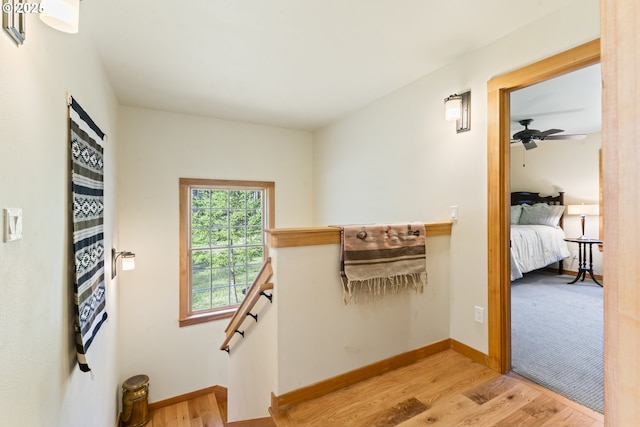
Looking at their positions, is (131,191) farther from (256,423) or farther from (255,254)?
(256,423)

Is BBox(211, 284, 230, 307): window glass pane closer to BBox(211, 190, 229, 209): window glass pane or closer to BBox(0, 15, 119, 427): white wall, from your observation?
BBox(211, 190, 229, 209): window glass pane

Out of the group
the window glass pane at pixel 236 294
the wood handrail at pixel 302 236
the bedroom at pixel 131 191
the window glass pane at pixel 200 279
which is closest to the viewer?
the bedroom at pixel 131 191

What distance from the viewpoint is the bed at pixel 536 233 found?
14.8ft

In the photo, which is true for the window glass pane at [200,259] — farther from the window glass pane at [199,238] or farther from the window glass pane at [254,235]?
the window glass pane at [254,235]

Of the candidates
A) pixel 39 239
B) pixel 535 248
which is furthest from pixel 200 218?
pixel 535 248

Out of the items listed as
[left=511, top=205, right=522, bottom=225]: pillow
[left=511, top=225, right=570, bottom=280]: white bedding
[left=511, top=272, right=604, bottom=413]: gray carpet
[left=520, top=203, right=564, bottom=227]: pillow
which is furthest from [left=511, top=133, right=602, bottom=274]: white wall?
[left=511, top=272, right=604, bottom=413]: gray carpet

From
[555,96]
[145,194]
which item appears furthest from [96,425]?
[555,96]

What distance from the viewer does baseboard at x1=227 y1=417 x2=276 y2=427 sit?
5.68 ft

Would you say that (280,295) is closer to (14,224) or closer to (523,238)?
(14,224)

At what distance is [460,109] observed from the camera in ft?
7.54

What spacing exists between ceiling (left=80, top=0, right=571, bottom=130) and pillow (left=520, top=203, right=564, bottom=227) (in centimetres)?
445

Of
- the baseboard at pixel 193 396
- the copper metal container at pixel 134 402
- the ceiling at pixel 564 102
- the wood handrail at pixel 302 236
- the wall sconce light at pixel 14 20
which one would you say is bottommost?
the baseboard at pixel 193 396

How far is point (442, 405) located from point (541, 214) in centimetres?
539

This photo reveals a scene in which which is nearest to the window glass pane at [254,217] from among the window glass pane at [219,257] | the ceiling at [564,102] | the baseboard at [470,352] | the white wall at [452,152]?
the window glass pane at [219,257]
